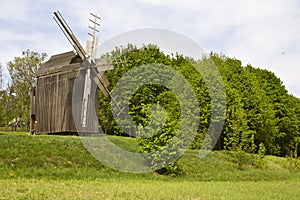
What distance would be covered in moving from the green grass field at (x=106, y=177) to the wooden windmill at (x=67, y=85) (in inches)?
90.5

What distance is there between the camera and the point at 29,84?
48094 mm

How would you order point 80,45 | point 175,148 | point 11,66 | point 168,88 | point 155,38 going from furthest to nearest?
point 11,66
point 168,88
point 80,45
point 175,148
point 155,38

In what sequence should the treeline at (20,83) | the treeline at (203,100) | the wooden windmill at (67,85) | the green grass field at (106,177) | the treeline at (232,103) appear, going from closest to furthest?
1. the green grass field at (106,177)
2. the wooden windmill at (67,85)
3. the treeline at (232,103)
4. the treeline at (203,100)
5. the treeline at (20,83)

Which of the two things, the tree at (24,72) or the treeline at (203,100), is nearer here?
the treeline at (203,100)

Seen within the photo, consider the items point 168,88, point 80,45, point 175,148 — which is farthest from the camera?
point 168,88

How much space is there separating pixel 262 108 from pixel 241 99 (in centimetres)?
305

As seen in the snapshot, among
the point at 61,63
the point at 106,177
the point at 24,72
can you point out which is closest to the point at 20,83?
the point at 24,72

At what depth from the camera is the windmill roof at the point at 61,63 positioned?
2772 cm

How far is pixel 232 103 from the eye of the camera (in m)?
39.4

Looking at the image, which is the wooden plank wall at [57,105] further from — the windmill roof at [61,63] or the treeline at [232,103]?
the treeline at [232,103]

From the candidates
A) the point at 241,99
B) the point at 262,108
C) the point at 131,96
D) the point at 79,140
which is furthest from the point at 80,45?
the point at 262,108

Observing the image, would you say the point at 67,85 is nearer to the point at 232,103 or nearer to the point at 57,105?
the point at 57,105

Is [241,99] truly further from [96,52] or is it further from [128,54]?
→ [96,52]

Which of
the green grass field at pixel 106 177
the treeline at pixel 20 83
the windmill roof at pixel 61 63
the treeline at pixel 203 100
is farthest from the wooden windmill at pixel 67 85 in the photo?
the treeline at pixel 20 83
